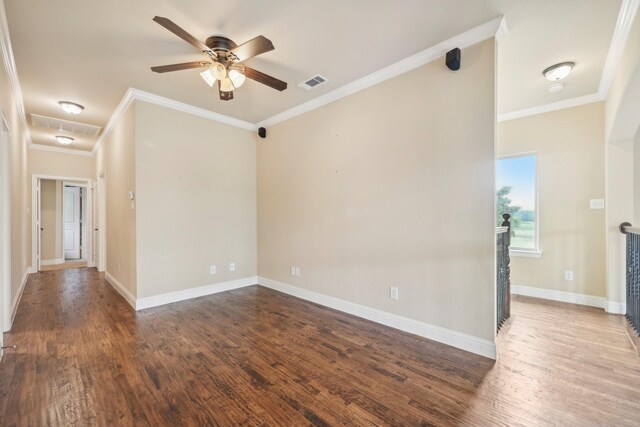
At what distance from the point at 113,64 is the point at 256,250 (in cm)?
313

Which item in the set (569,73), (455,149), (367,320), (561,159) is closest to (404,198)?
(455,149)

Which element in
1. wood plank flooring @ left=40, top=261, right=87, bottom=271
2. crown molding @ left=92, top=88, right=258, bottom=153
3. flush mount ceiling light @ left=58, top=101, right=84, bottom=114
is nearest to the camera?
crown molding @ left=92, top=88, right=258, bottom=153

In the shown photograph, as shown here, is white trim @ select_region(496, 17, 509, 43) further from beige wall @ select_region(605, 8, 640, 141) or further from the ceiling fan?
the ceiling fan

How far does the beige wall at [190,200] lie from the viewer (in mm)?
3578

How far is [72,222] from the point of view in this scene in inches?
303

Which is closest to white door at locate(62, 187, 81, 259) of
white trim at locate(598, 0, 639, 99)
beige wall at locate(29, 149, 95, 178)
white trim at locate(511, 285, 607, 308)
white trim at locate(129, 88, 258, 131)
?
beige wall at locate(29, 149, 95, 178)

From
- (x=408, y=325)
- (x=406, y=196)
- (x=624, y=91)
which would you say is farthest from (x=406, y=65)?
(x=408, y=325)

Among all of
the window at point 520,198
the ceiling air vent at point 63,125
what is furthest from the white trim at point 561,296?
the ceiling air vent at point 63,125

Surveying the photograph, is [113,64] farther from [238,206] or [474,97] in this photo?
Answer: [474,97]

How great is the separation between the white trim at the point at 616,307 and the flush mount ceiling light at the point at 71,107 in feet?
24.4

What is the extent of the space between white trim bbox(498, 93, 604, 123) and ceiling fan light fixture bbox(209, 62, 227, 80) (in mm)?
4009

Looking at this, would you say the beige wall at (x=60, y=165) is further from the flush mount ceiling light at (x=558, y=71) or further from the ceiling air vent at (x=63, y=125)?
the flush mount ceiling light at (x=558, y=71)

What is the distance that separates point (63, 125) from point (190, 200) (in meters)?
2.88

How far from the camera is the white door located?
761 cm
